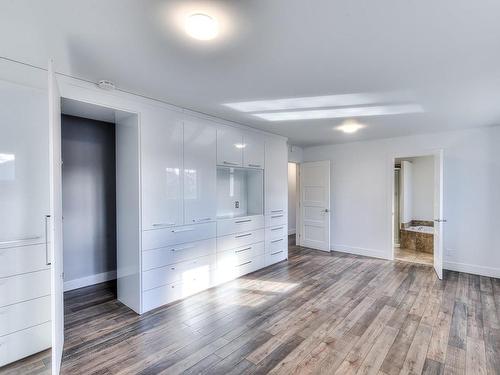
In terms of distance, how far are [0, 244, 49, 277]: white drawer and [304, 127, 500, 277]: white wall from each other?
5198 millimetres

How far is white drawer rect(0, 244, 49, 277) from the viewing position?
2.03 metres

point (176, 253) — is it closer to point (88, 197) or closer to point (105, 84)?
point (88, 197)

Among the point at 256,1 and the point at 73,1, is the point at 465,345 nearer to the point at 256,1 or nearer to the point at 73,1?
the point at 256,1

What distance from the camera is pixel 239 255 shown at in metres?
4.02

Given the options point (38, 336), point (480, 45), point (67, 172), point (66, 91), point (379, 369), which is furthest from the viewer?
point (67, 172)

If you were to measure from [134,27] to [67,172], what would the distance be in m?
2.72

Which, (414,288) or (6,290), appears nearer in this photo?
(6,290)

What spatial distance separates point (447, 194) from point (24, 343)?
6003 mm

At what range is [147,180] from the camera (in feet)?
9.44

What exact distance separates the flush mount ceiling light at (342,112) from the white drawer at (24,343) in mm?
3242

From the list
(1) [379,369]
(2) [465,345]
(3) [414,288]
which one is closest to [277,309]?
(1) [379,369]

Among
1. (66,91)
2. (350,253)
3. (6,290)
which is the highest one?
(66,91)

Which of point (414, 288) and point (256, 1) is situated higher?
point (256, 1)

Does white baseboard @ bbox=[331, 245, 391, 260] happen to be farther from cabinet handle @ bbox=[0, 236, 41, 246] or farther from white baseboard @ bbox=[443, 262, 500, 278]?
cabinet handle @ bbox=[0, 236, 41, 246]
